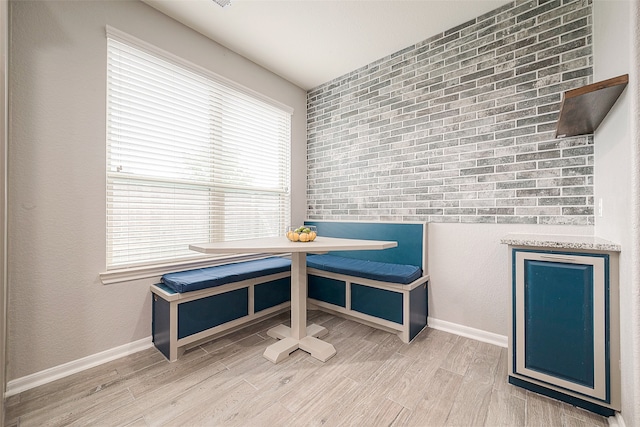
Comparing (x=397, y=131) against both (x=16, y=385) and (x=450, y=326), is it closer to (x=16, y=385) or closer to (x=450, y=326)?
(x=450, y=326)

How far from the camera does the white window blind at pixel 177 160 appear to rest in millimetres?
2107

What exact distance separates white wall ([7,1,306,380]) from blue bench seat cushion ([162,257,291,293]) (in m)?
0.36

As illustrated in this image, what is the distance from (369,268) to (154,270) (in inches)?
75.9

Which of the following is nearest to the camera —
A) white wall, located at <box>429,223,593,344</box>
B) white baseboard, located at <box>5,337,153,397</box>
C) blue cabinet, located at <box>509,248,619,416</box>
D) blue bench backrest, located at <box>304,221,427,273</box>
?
blue cabinet, located at <box>509,248,619,416</box>

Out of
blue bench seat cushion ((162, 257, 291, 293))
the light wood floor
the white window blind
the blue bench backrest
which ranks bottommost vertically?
the light wood floor

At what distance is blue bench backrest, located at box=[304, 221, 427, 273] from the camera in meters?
2.62

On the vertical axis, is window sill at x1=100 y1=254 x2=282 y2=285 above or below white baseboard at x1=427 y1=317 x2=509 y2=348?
above

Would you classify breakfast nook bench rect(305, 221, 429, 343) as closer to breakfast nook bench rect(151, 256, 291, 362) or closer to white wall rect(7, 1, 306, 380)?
breakfast nook bench rect(151, 256, 291, 362)

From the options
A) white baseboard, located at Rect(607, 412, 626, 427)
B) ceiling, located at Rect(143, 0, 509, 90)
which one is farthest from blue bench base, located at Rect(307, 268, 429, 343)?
ceiling, located at Rect(143, 0, 509, 90)

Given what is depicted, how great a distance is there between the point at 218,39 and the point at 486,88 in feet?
8.56

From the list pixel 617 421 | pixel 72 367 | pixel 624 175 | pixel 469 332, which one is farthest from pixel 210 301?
pixel 624 175

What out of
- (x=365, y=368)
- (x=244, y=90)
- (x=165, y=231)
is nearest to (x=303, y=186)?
(x=244, y=90)

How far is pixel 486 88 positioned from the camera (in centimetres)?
231

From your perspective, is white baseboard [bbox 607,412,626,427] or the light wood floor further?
the light wood floor
